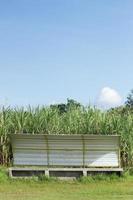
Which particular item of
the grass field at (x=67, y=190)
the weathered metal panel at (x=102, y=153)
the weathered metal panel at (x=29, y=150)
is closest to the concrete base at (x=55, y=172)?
the grass field at (x=67, y=190)

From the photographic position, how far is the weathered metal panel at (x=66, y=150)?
60.4 feet

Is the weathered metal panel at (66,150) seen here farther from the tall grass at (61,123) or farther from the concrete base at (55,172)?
the tall grass at (61,123)

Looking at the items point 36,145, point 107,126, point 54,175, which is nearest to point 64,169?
point 54,175

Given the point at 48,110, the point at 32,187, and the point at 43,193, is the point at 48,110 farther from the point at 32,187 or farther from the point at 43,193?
the point at 43,193

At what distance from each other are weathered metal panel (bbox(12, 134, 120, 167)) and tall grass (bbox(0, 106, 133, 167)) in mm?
2112

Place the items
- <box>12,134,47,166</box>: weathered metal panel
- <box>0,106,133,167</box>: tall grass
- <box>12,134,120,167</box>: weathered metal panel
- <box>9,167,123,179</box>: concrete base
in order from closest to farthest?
<box>9,167,123,179</box>: concrete base < <box>12,134,120,167</box>: weathered metal panel < <box>12,134,47,166</box>: weathered metal panel < <box>0,106,133,167</box>: tall grass

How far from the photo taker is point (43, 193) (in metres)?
14.4

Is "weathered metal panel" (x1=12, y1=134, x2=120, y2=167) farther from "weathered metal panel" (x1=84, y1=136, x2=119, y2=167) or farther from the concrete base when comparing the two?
the concrete base

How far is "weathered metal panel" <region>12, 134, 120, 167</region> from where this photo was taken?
18422 millimetres

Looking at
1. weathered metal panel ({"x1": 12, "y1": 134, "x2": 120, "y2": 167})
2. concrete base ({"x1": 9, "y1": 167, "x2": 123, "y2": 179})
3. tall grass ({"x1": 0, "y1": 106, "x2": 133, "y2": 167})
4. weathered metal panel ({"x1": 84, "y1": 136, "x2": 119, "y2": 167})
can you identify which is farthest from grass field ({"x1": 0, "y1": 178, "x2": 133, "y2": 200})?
tall grass ({"x1": 0, "y1": 106, "x2": 133, "y2": 167})

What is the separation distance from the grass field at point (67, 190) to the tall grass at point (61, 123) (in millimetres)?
3670

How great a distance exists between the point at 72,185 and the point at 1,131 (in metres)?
5.18

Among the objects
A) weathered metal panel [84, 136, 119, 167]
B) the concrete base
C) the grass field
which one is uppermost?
weathered metal panel [84, 136, 119, 167]

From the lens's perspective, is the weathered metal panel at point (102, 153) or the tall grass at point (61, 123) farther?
the tall grass at point (61, 123)
